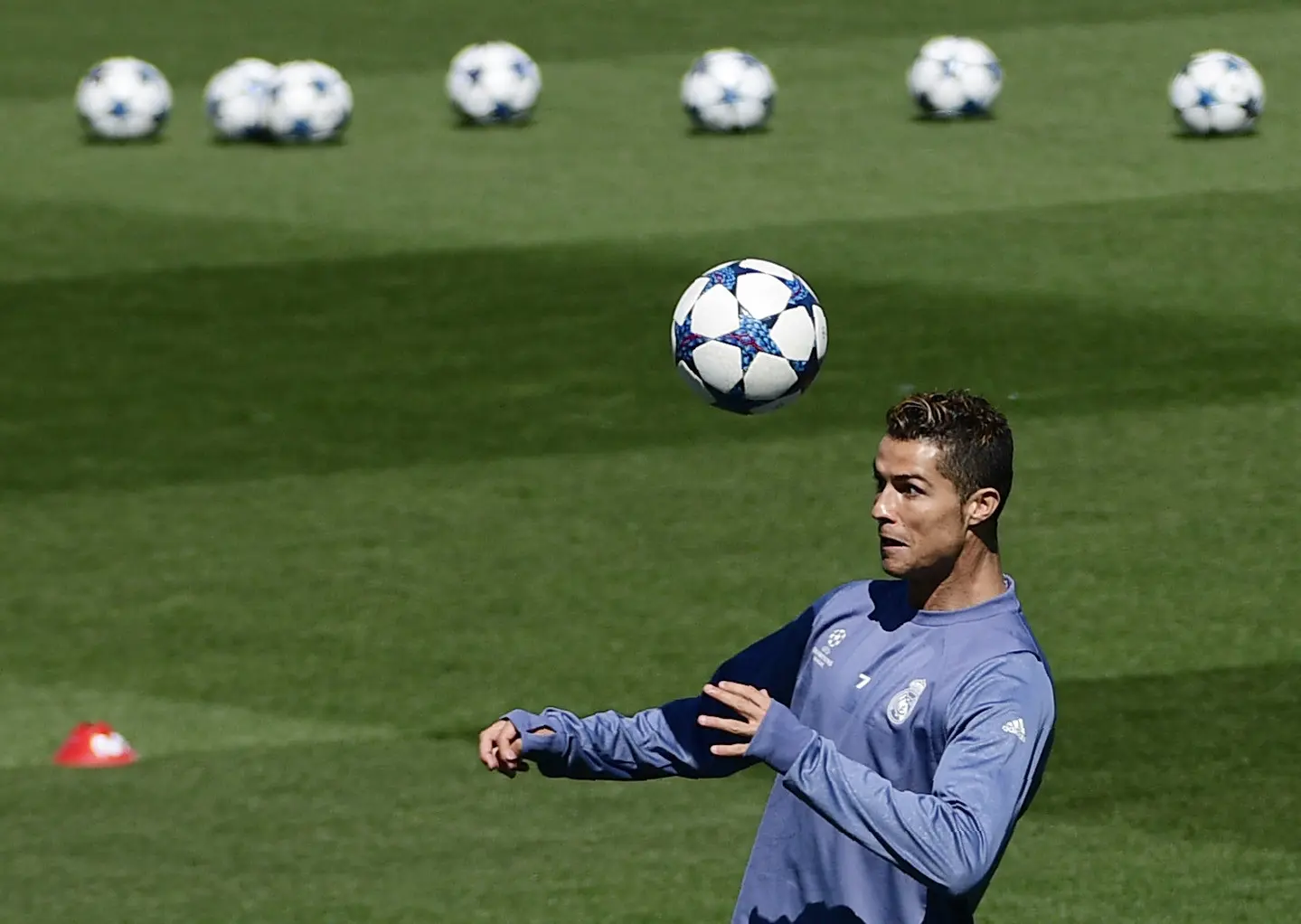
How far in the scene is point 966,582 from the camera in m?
6.31

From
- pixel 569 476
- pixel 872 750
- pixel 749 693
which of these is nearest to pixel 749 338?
pixel 872 750

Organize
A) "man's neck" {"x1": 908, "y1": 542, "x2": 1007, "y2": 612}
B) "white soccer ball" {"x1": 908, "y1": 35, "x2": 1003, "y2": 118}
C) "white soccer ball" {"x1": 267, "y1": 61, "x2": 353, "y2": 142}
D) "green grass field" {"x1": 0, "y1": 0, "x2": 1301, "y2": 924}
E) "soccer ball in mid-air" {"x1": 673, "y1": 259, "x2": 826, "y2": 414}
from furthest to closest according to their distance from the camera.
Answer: "white soccer ball" {"x1": 908, "y1": 35, "x2": 1003, "y2": 118}
"white soccer ball" {"x1": 267, "y1": 61, "x2": 353, "y2": 142}
"green grass field" {"x1": 0, "y1": 0, "x2": 1301, "y2": 924}
"soccer ball in mid-air" {"x1": 673, "y1": 259, "x2": 826, "y2": 414}
"man's neck" {"x1": 908, "y1": 542, "x2": 1007, "y2": 612}

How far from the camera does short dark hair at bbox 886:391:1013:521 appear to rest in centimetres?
623

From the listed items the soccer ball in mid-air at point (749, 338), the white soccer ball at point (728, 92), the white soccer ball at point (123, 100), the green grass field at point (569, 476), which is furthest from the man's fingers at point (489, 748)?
the white soccer ball at point (123, 100)

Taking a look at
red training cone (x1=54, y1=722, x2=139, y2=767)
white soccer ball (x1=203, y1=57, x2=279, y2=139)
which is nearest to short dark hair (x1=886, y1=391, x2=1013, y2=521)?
red training cone (x1=54, y1=722, x2=139, y2=767)

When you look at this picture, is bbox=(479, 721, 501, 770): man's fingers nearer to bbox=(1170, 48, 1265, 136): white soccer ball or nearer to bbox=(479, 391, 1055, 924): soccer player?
bbox=(479, 391, 1055, 924): soccer player

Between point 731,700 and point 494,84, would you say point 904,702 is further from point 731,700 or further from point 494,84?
point 494,84

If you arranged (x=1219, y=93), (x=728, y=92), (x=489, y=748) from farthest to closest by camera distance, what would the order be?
(x=728, y=92) → (x=1219, y=93) → (x=489, y=748)

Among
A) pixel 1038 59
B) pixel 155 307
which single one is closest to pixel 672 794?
pixel 155 307

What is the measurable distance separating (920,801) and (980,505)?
2.89 feet

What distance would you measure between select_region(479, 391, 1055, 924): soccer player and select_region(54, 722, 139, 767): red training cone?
5129 millimetres

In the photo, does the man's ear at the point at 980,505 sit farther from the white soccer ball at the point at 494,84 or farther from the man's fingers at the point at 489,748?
the white soccer ball at the point at 494,84

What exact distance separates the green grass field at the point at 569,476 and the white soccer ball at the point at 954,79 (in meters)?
0.34

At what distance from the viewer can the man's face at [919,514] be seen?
621 cm
